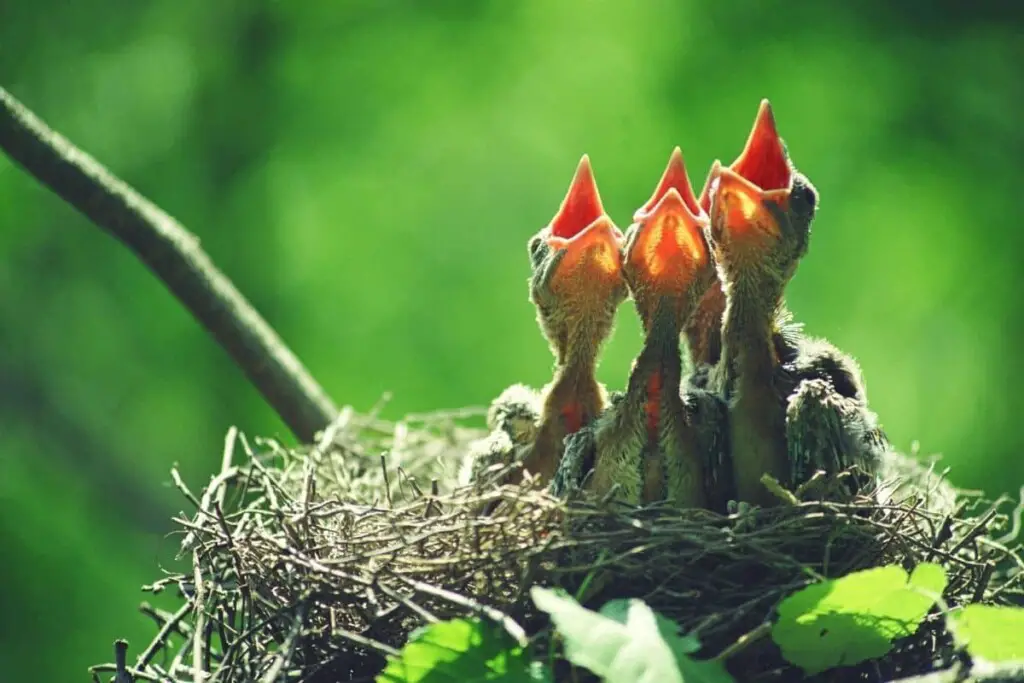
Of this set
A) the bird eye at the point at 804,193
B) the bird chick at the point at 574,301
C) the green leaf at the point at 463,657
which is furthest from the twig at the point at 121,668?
the bird eye at the point at 804,193

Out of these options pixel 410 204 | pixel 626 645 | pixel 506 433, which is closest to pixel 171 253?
pixel 506 433

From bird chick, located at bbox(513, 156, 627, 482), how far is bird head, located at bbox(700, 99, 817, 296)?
→ 206 millimetres

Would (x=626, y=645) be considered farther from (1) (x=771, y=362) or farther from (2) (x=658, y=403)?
(1) (x=771, y=362)

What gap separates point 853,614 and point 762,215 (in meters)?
0.72

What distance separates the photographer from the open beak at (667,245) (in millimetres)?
1844

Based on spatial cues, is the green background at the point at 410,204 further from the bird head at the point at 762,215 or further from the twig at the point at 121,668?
the twig at the point at 121,668

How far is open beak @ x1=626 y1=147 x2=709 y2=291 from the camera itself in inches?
72.6

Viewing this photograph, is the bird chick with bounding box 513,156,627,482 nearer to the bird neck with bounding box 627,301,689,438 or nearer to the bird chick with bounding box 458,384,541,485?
the bird chick with bounding box 458,384,541,485

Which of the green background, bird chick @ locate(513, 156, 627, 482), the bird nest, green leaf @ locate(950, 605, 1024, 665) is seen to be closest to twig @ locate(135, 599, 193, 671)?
the bird nest

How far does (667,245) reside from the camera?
1857mm

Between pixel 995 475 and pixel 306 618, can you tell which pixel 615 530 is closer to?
pixel 306 618

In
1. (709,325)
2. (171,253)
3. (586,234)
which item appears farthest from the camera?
(171,253)

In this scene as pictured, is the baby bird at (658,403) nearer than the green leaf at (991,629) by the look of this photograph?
No

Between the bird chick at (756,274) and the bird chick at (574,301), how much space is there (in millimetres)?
222
